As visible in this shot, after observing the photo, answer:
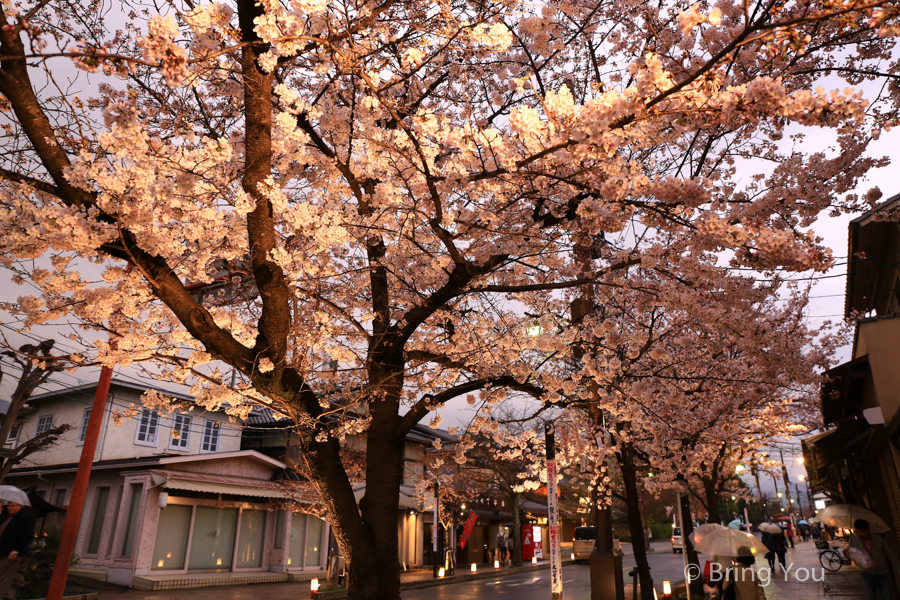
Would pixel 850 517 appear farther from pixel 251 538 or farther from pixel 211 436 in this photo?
pixel 211 436

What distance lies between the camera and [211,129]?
7141 mm

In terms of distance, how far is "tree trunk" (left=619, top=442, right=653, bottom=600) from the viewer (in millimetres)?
10430

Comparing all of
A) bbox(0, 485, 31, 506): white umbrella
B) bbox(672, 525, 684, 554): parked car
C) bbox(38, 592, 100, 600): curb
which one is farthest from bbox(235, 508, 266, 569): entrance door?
bbox(672, 525, 684, 554): parked car

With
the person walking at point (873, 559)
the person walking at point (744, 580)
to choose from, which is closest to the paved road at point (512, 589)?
the person walking at point (744, 580)

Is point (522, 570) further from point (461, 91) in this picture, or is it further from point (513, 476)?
point (461, 91)

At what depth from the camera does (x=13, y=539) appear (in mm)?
6922

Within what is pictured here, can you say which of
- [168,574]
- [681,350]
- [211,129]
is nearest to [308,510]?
[168,574]

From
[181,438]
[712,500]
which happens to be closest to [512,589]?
[712,500]

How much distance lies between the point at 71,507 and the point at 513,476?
1001 inches

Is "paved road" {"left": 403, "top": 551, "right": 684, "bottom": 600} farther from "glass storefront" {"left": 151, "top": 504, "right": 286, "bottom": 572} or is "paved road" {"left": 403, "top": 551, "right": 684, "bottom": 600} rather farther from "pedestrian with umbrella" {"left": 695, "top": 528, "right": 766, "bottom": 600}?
"glass storefront" {"left": 151, "top": 504, "right": 286, "bottom": 572}

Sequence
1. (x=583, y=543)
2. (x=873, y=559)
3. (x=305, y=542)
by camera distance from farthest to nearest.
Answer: (x=583, y=543) < (x=305, y=542) < (x=873, y=559)

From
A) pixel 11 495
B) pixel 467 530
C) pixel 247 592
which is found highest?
pixel 11 495

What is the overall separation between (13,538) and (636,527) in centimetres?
1036

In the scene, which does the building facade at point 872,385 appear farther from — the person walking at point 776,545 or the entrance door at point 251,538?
the entrance door at point 251,538
